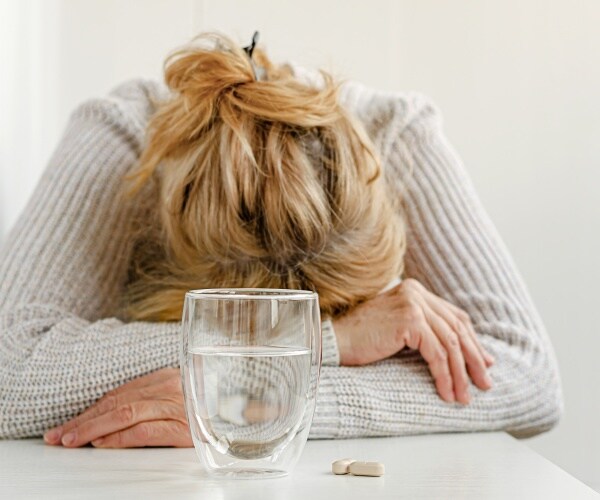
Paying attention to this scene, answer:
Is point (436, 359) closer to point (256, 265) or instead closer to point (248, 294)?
point (256, 265)

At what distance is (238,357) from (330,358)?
0.36 meters

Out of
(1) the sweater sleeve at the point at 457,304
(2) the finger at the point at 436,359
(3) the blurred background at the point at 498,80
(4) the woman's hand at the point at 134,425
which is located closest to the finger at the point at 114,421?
(4) the woman's hand at the point at 134,425

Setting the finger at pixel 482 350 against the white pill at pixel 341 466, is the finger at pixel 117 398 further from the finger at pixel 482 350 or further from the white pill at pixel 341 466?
the finger at pixel 482 350

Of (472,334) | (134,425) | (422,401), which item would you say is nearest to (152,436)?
(134,425)

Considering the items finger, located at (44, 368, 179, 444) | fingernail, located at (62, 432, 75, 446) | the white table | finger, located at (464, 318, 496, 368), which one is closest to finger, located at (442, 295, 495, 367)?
finger, located at (464, 318, 496, 368)

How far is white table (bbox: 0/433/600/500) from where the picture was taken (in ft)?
2.42

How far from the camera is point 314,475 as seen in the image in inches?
31.8

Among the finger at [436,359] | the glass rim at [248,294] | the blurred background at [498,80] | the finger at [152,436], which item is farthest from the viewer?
the blurred background at [498,80]

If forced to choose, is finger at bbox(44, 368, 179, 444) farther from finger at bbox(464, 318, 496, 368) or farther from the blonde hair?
finger at bbox(464, 318, 496, 368)

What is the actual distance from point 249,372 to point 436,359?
16.6 inches

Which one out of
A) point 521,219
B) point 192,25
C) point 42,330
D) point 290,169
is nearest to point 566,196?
point 521,219

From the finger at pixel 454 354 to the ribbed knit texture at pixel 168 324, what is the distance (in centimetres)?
2

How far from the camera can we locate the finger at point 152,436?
94 centimetres

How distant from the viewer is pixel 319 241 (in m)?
1.12
